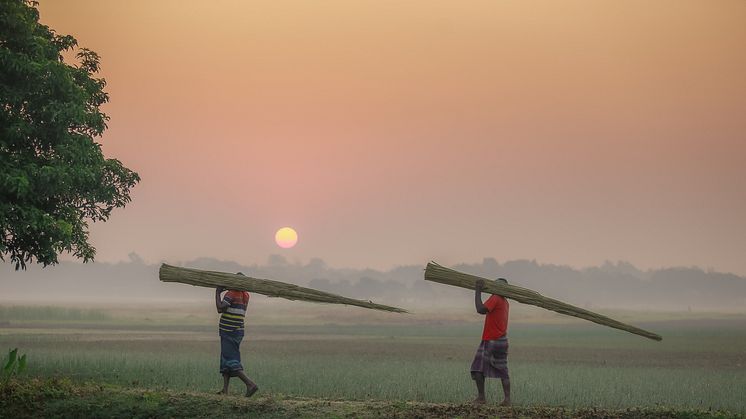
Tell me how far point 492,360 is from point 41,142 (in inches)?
609

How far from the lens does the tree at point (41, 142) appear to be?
23938mm

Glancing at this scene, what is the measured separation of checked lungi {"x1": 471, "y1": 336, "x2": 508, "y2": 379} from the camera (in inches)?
674

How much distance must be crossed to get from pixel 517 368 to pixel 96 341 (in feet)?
82.1

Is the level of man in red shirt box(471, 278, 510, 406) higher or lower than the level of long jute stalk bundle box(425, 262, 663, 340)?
lower

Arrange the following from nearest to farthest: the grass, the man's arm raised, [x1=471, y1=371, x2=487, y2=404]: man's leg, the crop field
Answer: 1. the grass
2. the man's arm raised
3. [x1=471, y1=371, x2=487, y2=404]: man's leg
4. the crop field

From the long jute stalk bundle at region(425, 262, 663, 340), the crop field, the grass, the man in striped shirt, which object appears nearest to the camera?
the grass

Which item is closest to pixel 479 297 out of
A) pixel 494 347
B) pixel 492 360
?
pixel 494 347

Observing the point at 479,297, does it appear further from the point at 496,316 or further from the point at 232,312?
the point at 232,312

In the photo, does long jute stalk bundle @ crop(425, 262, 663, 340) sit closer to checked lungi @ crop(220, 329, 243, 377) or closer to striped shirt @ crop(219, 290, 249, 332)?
striped shirt @ crop(219, 290, 249, 332)

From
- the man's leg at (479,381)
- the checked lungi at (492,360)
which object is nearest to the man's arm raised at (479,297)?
the checked lungi at (492,360)

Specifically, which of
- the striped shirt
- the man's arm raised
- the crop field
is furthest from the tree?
the man's arm raised

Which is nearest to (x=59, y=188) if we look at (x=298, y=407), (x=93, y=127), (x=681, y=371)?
(x=93, y=127)

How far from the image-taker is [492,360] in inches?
675

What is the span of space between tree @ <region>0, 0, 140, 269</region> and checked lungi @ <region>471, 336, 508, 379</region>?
13.0 meters
